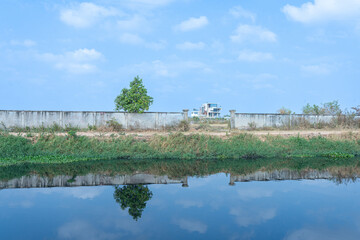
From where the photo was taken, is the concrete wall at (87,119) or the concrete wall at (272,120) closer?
the concrete wall at (87,119)

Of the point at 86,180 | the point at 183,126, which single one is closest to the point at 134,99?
the point at 183,126

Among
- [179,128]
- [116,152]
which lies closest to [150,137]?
[116,152]

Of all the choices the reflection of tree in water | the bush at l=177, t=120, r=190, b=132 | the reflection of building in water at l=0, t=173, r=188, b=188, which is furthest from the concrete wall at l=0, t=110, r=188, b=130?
the reflection of tree in water

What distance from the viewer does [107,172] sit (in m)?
11.0

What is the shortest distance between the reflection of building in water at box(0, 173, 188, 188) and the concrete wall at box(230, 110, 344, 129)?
12.9m

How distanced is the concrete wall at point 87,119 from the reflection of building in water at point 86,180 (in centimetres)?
1059

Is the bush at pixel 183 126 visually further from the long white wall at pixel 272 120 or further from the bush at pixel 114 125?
the bush at pixel 114 125

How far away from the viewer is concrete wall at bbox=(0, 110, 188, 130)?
1994cm

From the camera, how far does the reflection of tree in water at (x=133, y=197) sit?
6.68m

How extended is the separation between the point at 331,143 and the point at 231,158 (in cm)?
704

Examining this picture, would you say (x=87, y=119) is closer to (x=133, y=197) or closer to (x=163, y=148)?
(x=163, y=148)

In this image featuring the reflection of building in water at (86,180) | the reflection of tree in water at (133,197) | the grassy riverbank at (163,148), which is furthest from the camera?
the grassy riverbank at (163,148)

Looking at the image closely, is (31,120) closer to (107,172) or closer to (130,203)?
(107,172)

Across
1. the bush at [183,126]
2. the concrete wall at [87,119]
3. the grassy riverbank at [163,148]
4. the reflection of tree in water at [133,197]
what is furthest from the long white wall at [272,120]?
the reflection of tree in water at [133,197]
